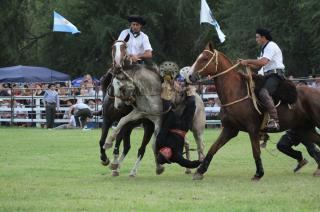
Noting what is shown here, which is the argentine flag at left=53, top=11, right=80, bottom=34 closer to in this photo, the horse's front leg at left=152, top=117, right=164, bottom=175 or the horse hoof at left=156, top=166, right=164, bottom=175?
the horse's front leg at left=152, top=117, right=164, bottom=175

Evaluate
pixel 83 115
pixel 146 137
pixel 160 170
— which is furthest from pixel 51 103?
pixel 160 170

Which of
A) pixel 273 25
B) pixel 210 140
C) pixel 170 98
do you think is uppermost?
pixel 273 25

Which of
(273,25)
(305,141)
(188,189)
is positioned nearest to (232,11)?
(273,25)

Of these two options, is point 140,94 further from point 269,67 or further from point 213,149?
point 269,67

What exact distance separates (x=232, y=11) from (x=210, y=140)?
24036 mm

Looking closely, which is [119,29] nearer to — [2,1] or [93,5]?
[93,5]

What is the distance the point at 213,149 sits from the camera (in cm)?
1398

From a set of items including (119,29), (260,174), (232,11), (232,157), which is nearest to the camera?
(260,174)

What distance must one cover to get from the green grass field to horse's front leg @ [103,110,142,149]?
64 cm

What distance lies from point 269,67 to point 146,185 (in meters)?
3.26

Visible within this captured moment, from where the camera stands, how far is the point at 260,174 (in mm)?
13539

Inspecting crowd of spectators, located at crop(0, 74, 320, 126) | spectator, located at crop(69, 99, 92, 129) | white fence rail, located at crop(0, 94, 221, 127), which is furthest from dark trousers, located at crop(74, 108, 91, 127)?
white fence rail, located at crop(0, 94, 221, 127)

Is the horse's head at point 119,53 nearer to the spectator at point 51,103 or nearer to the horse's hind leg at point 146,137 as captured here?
the horse's hind leg at point 146,137

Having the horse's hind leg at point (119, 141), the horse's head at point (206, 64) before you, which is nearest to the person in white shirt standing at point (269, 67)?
the horse's head at point (206, 64)
